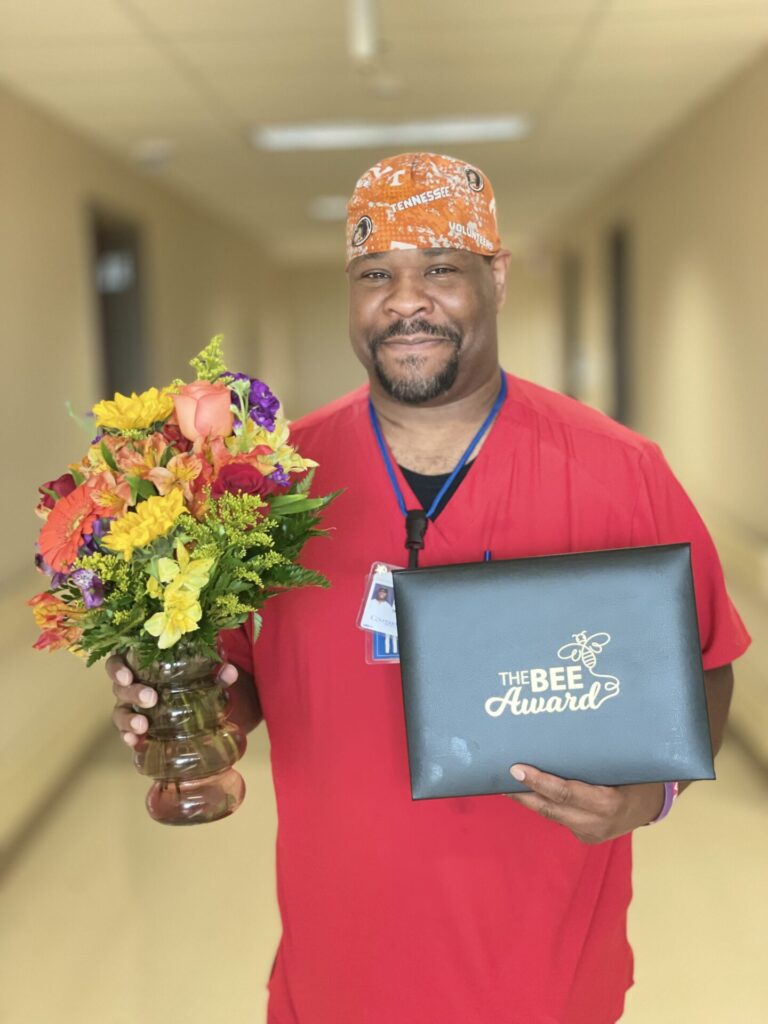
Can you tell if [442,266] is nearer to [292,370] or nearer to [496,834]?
[496,834]

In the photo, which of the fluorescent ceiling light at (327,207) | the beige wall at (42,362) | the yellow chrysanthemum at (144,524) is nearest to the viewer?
the yellow chrysanthemum at (144,524)

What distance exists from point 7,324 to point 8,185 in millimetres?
774

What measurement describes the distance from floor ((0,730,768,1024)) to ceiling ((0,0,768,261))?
9.49 ft

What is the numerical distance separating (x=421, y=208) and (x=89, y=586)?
754mm

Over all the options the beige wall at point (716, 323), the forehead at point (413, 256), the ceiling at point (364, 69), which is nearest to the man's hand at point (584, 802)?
the forehead at point (413, 256)

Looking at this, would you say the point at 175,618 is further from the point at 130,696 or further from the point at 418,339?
the point at 418,339

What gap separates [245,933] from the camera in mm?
3225

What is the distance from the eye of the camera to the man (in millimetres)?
1552

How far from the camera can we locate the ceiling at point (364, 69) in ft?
14.8

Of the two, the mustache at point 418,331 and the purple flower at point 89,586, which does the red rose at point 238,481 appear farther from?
the mustache at point 418,331

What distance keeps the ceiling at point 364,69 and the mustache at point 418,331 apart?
270 cm

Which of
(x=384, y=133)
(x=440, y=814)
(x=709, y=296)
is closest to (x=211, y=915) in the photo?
(x=440, y=814)

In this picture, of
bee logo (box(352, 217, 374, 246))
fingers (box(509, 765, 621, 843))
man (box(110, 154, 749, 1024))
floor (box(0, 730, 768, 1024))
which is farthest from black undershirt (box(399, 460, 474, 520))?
floor (box(0, 730, 768, 1024))

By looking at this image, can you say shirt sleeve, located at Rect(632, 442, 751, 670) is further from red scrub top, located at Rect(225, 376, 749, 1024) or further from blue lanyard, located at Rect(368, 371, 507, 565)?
blue lanyard, located at Rect(368, 371, 507, 565)
